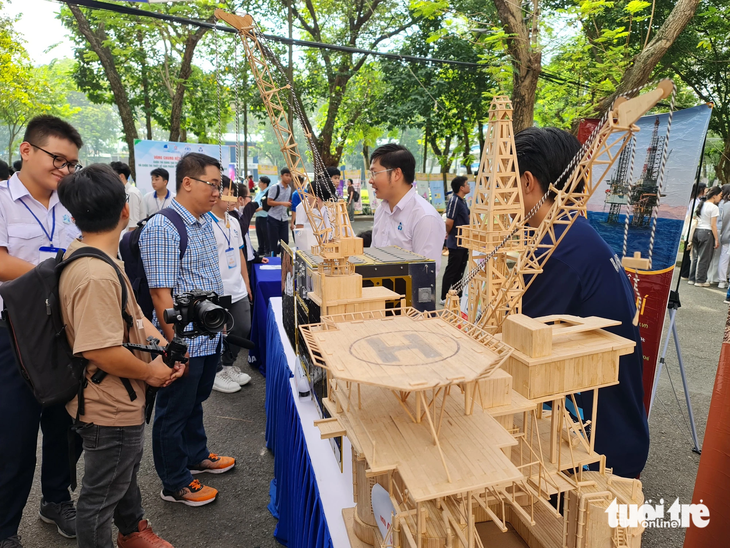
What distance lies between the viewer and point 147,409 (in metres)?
2.47

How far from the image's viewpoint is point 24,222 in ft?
9.21

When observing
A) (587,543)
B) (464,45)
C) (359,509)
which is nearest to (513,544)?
(587,543)

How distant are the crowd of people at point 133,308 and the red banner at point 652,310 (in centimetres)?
178

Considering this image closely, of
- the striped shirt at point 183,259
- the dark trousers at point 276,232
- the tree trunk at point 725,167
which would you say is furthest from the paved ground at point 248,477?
the tree trunk at point 725,167

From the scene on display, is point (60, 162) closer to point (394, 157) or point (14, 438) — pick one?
point (14, 438)

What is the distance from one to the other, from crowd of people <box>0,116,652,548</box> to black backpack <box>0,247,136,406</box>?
0.16 ft

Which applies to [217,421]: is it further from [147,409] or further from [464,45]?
[464,45]

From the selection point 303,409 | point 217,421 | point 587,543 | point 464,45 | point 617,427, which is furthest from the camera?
point 464,45

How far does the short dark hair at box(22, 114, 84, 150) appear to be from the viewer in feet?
9.17

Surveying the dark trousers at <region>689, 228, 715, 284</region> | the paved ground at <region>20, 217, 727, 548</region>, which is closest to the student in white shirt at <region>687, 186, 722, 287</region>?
the dark trousers at <region>689, 228, 715, 284</region>

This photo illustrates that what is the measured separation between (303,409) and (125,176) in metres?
6.19

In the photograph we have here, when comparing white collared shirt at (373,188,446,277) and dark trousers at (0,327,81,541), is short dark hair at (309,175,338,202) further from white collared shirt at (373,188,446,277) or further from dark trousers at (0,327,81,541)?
dark trousers at (0,327,81,541)

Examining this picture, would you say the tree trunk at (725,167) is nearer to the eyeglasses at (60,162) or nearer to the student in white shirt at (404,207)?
the student in white shirt at (404,207)

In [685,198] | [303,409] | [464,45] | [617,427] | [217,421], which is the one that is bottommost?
[217,421]
